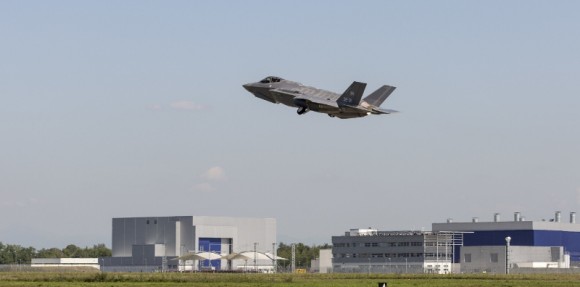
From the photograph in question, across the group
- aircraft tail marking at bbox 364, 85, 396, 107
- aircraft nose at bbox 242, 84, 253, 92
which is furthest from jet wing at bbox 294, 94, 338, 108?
aircraft nose at bbox 242, 84, 253, 92

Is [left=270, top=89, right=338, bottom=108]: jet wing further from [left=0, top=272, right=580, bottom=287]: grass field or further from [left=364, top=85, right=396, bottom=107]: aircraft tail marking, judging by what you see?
[left=0, top=272, right=580, bottom=287]: grass field

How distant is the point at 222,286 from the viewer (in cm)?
11262

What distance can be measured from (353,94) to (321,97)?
14.8 ft

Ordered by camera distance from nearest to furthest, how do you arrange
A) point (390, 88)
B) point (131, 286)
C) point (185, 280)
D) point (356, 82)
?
1. point (356, 82)
2. point (390, 88)
3. point (131, 286)
4. point (185, 280)

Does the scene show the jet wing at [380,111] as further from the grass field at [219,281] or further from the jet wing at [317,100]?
the grass field at [219,281]

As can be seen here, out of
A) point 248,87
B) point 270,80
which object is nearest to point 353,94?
point 270,80

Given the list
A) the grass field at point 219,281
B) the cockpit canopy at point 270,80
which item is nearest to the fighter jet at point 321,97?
the cockpit canopy at point 270,80

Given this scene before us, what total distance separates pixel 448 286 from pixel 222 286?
2321 cm

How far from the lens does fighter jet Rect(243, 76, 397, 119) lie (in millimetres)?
95500

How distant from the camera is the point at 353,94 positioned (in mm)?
95188

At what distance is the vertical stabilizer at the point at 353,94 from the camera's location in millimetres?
95188

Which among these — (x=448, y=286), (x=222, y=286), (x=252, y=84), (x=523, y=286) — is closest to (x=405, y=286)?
(x=448, y=286)

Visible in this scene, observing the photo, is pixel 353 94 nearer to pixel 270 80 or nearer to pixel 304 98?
pixel 304 98

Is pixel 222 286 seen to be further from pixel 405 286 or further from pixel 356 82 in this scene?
pixel 356 82
